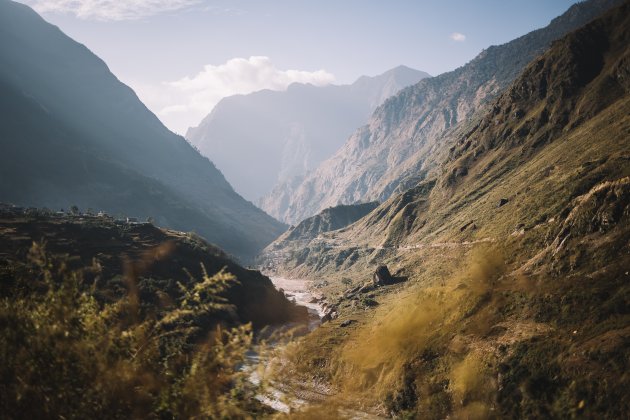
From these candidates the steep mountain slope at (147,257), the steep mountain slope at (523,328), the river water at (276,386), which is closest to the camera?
the river water at (276,386)

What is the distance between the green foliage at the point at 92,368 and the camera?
26.4 feet

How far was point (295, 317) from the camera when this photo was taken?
6186 inches

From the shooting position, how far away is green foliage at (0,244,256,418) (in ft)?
26.4

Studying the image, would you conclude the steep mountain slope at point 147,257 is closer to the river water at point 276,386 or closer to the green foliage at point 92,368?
the river water at point 276,386

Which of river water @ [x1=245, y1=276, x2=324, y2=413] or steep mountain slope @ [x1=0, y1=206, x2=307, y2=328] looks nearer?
river water @ [x1=245, y1=276, x2=324, y2=413]

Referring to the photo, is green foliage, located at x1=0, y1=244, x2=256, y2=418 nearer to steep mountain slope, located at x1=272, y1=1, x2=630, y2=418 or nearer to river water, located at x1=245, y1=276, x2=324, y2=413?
river water, located at x1=245, y1=276, x2=324, y2=413

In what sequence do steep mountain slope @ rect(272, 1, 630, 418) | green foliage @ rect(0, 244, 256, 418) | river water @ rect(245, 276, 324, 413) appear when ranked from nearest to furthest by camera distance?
green foliage @ rect(0, 244, 256, 418) → river water @ rect(245, 276, 324, 413) → steep mountain slope @ rect(272, 1, 630, 418)

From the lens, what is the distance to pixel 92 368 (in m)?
8.24

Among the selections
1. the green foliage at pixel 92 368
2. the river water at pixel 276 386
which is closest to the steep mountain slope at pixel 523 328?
the river water at pixel 276 386

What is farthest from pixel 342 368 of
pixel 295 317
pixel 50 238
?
pixel 50 238

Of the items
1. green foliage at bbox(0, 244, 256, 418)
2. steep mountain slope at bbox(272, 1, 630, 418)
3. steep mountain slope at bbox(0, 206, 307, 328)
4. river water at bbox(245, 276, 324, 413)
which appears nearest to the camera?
green foliage at bbox(0, 244, 256, 418)

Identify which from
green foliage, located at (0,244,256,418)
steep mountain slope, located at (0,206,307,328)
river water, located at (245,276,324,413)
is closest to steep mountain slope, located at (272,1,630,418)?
river water, located at (245,276,324,413)

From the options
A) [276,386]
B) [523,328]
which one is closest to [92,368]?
[276,386]

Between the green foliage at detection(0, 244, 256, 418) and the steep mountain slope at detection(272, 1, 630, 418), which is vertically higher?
the green foliage at detection(0, 244, 256, 418)
